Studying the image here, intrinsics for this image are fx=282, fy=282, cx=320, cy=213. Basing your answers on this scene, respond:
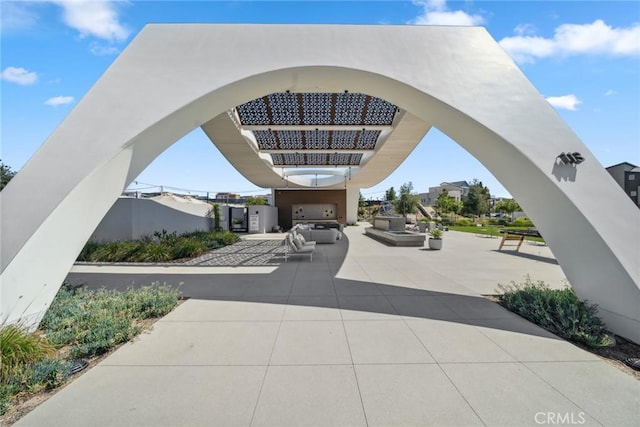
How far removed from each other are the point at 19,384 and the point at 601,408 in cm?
549

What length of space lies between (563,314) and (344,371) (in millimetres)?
3655

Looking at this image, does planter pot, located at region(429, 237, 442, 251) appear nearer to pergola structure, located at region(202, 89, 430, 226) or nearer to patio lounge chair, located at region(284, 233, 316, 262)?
pergola structure, located at region(202, 89, 430, 226)

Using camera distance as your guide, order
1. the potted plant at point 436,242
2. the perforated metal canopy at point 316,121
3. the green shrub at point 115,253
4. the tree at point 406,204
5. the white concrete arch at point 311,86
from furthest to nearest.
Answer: the tree at point 406,204, the potted plant at point 436,242, the perforated metal canopy at point 316,121, the green shrub at point 115,253, the white concrete arch at point 311,86

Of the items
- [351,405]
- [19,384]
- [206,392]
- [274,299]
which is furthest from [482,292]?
[19,384]

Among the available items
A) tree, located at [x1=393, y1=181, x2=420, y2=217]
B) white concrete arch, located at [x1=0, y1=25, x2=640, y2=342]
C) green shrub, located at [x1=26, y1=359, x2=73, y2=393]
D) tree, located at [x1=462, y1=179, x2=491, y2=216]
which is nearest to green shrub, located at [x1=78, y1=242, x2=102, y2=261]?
white concrete arch, located at [x1=0, y1=25, x2=640, y2=342]

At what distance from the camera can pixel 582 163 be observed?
458cm

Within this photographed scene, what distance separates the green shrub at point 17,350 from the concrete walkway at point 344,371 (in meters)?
0.66

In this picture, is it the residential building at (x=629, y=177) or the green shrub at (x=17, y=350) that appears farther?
the residential building at (x=629, y=177)

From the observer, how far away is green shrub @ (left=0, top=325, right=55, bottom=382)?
9.51ft

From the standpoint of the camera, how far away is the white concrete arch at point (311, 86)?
4.04 meters

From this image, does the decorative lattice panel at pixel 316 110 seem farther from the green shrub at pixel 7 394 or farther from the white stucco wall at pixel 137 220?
the green shrub at pixel 7 394

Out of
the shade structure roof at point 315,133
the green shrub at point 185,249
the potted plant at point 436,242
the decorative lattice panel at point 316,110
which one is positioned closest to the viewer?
the green shrub at point 185,249

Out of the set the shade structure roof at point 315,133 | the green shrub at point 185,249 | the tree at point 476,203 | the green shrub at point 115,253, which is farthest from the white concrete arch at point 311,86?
the tree at point 476,203

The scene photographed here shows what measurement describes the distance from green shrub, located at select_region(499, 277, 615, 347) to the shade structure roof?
5.72 meters
